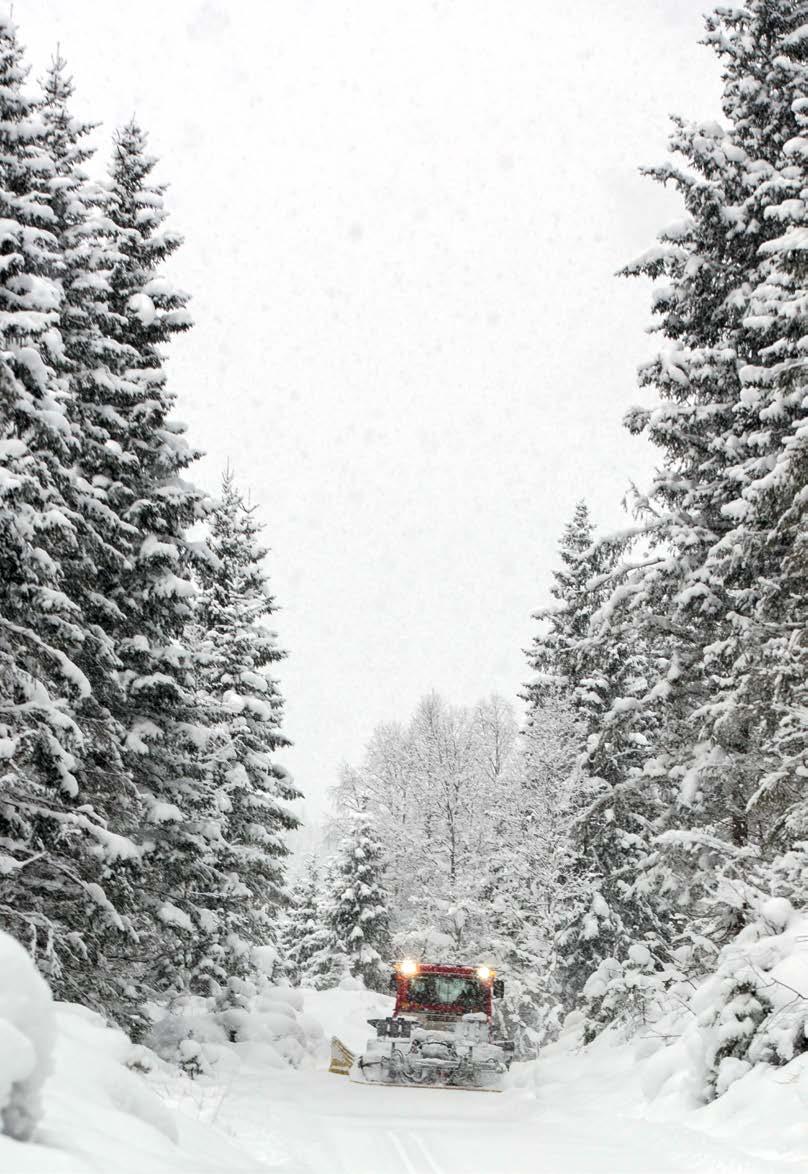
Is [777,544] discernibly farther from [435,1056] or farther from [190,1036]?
[190,1036]

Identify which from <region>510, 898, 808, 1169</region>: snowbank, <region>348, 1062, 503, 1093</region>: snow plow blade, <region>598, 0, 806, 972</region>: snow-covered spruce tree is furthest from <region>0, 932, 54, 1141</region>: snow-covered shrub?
<region>348, 1062, 503, 1093</region>: snow plow blade

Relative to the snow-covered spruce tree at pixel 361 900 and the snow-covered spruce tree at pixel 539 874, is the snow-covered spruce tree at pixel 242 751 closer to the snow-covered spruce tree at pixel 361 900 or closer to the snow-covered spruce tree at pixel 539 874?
the snow-covered spruce tree at pixel 539 874

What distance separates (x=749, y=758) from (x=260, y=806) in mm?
11427

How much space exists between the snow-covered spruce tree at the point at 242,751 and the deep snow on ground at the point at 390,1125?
14.5ft

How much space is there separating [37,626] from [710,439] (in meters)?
9.57

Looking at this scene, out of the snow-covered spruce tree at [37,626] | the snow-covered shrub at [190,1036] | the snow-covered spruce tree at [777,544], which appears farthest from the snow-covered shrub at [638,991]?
the snow-covered spruce tree at [37,626]

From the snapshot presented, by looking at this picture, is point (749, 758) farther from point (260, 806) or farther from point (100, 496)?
point (260, 806)

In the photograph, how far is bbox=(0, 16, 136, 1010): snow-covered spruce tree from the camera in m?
10.1

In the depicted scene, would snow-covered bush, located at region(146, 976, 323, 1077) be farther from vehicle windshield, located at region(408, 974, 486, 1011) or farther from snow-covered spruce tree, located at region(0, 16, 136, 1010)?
snow-covered spruce tree, located at region(0, 16, 136, 1010)

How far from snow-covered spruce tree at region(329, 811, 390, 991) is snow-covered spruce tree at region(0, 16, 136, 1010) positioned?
1062 inches

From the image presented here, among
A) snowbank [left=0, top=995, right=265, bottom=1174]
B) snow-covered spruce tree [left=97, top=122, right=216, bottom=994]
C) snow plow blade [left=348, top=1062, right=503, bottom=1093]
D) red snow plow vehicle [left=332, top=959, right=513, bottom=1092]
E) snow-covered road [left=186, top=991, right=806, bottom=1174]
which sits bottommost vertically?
snowbank [left=0, top=995, right=265, bottom=1174]

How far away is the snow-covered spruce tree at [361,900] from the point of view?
38344mm

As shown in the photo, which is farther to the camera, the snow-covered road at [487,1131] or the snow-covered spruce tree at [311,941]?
the snow-covered spruce tree at [311,941]

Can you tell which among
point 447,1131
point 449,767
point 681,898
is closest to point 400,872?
point 449,767
